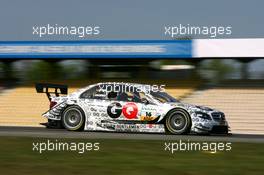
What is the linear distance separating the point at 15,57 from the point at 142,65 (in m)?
6.32

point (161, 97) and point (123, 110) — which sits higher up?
point (161, 97)

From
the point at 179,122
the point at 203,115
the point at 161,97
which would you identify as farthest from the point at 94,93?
the point at 203,115

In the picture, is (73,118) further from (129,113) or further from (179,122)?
(179,122)

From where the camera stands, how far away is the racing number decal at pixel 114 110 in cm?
1525

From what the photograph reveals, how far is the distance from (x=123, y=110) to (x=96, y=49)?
525 inches

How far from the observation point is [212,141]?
12789 millimetres

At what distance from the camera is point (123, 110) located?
1520 cm

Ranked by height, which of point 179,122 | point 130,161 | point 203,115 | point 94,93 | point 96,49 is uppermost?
point 96,49

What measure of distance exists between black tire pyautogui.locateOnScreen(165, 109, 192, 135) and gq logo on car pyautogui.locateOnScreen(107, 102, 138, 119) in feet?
2.89

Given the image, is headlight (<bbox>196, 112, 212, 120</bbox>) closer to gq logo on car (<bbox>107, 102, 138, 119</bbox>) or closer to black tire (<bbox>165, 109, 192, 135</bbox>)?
black tire (<bbox>165, 109, 192, 135</bbox>)

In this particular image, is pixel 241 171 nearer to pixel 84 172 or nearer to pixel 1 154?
pixel 84 172

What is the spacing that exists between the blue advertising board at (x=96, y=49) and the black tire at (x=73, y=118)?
11.8 metres

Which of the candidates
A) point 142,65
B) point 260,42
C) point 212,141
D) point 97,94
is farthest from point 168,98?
point 142,65

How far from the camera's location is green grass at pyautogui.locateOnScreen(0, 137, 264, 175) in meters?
8.45
